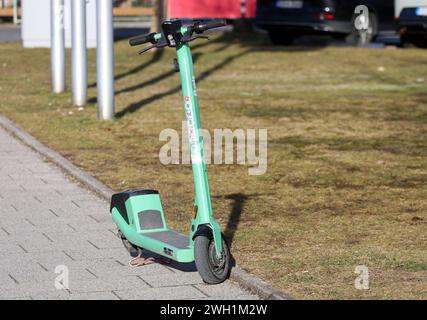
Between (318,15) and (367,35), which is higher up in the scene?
(318,15)

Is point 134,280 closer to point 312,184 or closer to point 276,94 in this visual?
point 312,184

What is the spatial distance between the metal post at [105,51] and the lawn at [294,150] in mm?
386

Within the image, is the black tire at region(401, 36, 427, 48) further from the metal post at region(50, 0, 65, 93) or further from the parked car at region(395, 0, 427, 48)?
the metal post at region(50, 0, 65, 93)

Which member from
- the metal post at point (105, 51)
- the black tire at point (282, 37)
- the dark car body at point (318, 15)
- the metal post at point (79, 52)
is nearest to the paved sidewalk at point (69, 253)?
the metal post at point (105, 51)

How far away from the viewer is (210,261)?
6828mm

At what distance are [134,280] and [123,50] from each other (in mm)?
17727

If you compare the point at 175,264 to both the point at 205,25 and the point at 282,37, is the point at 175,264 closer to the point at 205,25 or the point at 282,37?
the point at 205,25

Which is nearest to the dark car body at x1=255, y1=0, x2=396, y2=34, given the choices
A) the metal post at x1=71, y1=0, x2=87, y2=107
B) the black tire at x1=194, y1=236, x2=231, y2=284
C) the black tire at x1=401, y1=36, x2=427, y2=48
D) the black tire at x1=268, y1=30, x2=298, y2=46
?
the black tire at x1=268, y1=30, x2=298, y2=46

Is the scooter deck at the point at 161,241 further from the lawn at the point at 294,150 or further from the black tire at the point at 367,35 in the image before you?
the black tire at the point at 367,35

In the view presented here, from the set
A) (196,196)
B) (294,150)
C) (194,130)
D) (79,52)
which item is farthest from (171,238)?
(79,52)

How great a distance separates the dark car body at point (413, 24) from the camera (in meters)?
22.8

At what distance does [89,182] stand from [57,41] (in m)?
7.11

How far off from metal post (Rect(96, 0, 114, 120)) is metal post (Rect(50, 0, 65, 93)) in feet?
9.12
